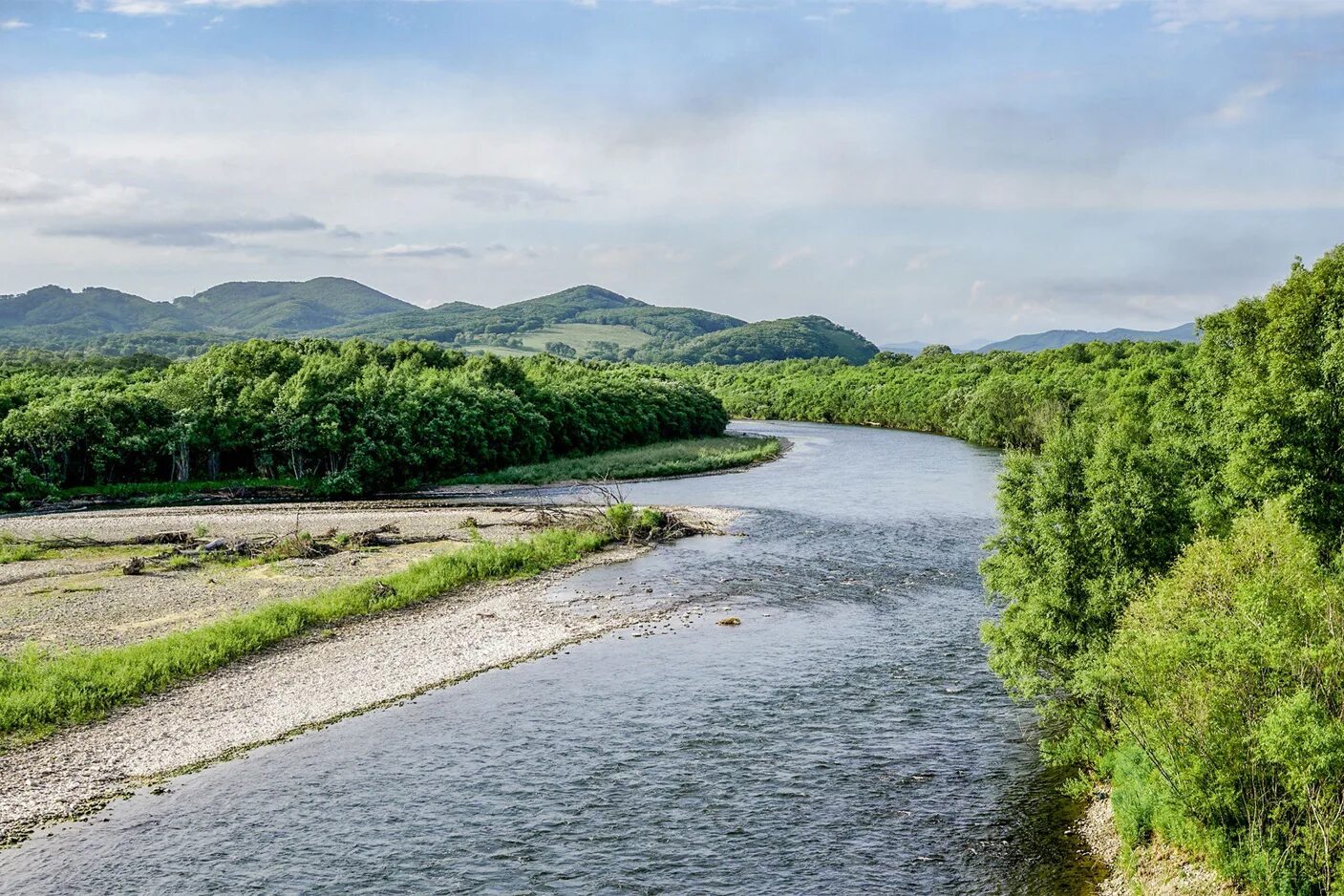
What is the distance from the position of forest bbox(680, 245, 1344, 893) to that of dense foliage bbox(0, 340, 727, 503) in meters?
65.1

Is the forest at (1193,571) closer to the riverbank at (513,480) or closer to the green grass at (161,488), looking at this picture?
the green grass at (161,488)

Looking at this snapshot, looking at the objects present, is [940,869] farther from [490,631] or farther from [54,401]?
[54,401]

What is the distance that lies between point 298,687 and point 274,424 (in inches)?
2347

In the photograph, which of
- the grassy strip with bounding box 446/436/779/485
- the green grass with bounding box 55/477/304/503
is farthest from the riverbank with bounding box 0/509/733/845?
the grassy strip with bounding box 446/436/779/485

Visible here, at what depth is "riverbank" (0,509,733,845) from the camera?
2636 cm

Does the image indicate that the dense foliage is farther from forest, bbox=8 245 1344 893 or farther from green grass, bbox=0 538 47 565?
green grass, bbox=0 538 47 565

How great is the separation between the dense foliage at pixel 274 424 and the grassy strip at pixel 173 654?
4052 centimetres

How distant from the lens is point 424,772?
2800 centimetres

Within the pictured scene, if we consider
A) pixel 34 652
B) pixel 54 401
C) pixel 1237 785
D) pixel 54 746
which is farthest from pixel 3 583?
pixel 1237 785

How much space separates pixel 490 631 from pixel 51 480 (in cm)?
5546

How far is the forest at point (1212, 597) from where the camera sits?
17.7 m

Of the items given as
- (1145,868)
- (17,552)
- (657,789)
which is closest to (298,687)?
(657,789)

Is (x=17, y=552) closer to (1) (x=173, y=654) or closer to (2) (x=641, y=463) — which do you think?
(1) (x=173, y=654)

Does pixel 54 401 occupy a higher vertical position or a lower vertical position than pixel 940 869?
higher
